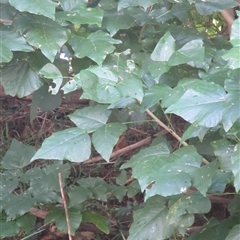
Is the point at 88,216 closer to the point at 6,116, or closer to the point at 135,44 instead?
the point at 135,44

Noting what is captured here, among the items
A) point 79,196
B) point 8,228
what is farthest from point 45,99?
point 8,228

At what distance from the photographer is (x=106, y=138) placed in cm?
97

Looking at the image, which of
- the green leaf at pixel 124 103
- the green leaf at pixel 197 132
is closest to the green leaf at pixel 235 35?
the green leaf at pixel 197 132

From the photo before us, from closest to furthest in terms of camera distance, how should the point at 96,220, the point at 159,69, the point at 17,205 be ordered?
the point at 159,69 < the point at 17,205 < the point at 96,220

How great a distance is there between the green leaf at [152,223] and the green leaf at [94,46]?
0.44 metres

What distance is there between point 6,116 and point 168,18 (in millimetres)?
1918

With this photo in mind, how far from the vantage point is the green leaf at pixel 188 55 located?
97cm

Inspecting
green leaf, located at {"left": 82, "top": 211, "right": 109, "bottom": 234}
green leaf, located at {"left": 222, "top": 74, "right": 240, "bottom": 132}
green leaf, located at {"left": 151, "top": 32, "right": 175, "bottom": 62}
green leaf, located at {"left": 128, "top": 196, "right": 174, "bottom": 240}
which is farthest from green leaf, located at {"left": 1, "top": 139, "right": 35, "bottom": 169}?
green leaf, located at {"left": 222, "top": 74, "right": 240, "bottom": 132}

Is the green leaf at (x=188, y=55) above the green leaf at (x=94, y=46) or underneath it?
above

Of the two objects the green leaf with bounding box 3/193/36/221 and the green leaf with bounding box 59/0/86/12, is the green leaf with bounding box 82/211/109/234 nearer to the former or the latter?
the green leaf with bounding box 3/193/36/221

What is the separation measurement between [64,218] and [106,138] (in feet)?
2.29

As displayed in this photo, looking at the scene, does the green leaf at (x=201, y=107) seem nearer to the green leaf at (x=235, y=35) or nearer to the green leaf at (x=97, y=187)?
the green leaf at (x=235, y=35)

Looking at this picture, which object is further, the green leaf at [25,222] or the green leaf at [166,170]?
the green leaf at [25,222]

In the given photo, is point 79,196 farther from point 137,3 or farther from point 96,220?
point 137,3
